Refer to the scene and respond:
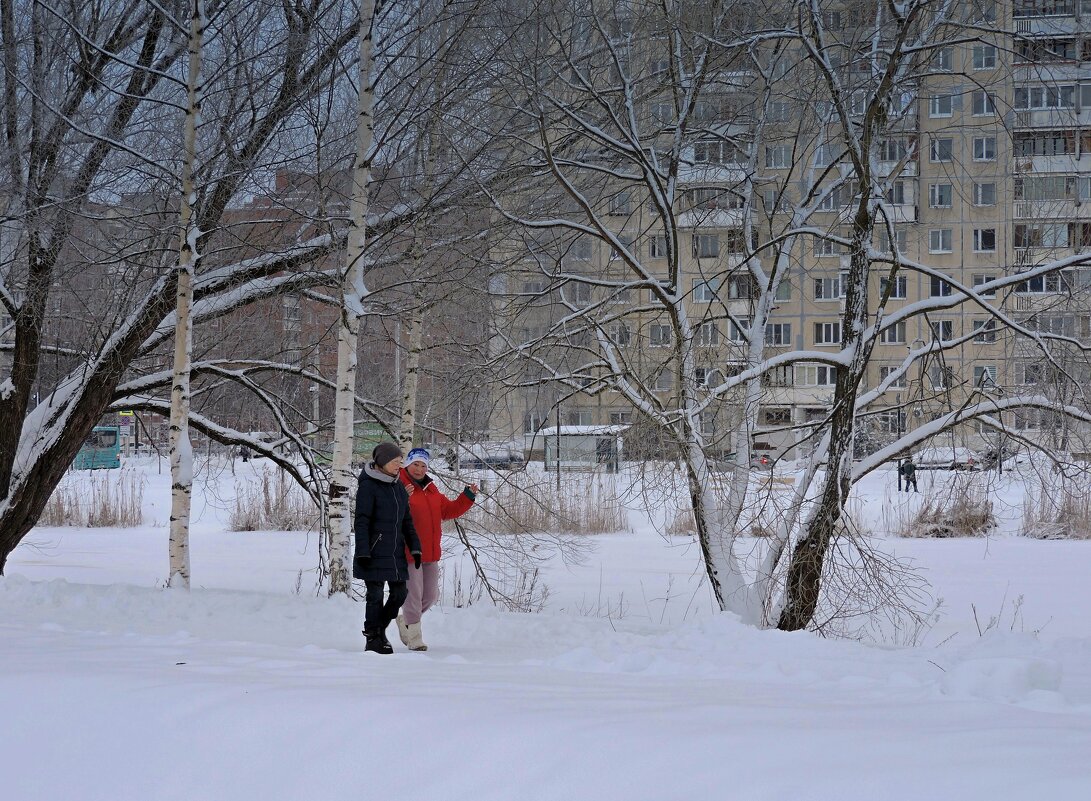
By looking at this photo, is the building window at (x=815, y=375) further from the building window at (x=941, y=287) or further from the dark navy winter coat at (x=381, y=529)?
the dark navy winter coat at (x=381, y=529)

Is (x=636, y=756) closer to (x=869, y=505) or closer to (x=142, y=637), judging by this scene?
(x=142, y=637)

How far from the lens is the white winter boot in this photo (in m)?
8.18

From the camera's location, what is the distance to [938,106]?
1130cm

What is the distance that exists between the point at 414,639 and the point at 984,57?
6.79 m

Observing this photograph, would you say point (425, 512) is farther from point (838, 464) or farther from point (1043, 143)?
point (1043, 143)

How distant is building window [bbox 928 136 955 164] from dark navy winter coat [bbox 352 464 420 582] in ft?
17.9

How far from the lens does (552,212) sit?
12602mm

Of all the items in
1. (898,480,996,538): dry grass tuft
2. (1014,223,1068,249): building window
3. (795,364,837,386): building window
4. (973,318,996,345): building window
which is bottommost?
(898,480,996,538): dry grass tuft

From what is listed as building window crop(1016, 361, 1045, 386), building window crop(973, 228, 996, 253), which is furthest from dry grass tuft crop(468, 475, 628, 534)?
building window crop(1016, 361, 1045, 386)

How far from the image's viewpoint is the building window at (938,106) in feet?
32.8

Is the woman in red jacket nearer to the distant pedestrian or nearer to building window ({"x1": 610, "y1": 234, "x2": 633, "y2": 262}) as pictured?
building window ({"x1": 610, "y1": 234, "x2": 633, "y2": 262})

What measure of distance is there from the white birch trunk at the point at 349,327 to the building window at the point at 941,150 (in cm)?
511

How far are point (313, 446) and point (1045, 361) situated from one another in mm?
8056

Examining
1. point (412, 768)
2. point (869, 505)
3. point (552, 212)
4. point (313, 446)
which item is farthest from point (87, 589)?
point (869, 505)
